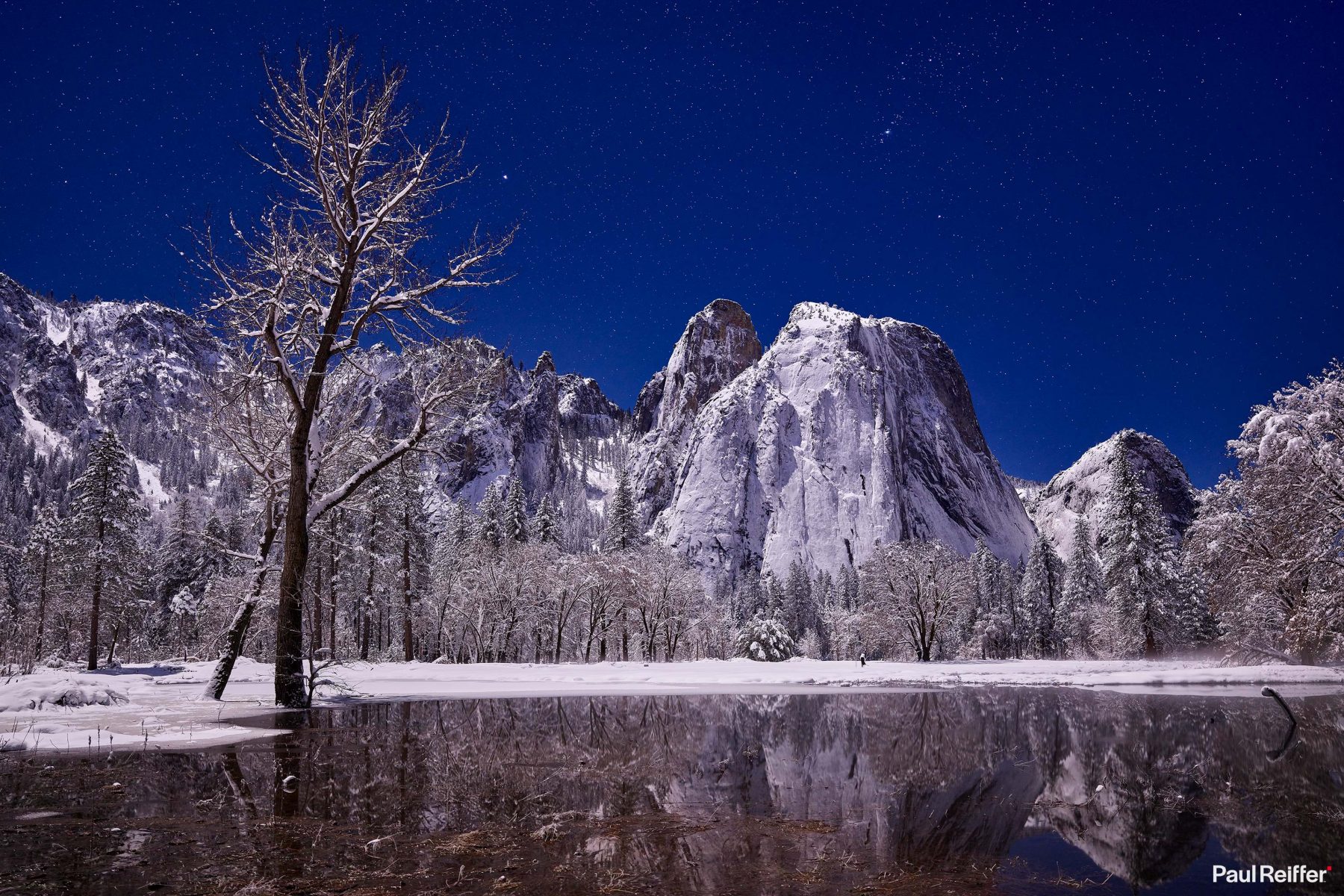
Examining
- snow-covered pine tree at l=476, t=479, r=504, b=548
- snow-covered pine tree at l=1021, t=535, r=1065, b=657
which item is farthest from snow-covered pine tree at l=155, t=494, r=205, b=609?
snow-covered pine tree at l=1021, t=535, r=1065, b=657

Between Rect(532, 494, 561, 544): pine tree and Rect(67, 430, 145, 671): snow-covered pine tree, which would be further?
Rect(532, 494, 561, 544): pine tree

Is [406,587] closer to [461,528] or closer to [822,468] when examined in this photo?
[461,528]

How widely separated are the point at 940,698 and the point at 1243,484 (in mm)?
10669

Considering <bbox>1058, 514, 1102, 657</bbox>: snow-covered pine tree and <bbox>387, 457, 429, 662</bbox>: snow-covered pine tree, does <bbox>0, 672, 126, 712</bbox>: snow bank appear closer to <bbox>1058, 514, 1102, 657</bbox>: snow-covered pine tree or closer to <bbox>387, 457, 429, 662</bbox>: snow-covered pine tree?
<bbox>387, 457, 429, 662</bbox>: snow-covered pine tree

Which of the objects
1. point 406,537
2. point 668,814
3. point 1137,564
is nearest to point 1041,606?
point 1137,564

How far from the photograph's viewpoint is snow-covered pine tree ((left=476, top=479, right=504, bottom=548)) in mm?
64938

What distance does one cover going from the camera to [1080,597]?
82188 millimetres

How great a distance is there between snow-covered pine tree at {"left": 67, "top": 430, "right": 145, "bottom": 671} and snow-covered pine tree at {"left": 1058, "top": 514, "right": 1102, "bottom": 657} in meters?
90.6

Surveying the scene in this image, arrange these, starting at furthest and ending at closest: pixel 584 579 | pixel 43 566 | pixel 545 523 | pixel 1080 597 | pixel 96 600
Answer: pixel 1080 597
pixel 545 523
pixel 584 579
pixel 43 566
pixel 96 600

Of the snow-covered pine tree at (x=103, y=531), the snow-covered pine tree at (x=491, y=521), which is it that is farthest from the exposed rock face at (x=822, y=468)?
the snow-covered pine tree at (x=103, y=531)

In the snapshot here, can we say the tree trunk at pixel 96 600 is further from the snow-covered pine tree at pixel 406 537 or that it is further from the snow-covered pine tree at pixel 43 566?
the snow-covered pine tree at pixel 406 537

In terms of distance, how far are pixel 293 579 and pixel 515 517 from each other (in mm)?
61942

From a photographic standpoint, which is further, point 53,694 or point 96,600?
point 96,600

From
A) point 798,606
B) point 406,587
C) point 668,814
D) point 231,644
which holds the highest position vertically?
point 406,587
